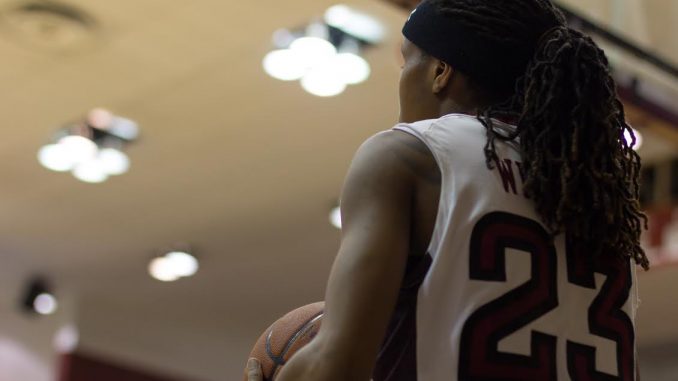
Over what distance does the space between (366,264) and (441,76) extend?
1.05 ft

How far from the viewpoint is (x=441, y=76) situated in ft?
4.89

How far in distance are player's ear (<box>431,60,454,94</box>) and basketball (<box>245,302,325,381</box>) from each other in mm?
310

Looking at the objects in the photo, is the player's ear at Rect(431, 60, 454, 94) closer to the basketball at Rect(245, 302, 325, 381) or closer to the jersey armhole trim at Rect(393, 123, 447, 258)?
the jersey armhole trim at Rect(393, 123, 447, 258)

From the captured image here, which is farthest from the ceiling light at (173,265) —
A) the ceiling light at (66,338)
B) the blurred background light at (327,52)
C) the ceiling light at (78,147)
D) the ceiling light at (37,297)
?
the blurred background light at (327,52)

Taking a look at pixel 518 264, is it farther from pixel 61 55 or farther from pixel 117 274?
pixel 117 274

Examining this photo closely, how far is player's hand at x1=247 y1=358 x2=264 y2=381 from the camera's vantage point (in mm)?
1409

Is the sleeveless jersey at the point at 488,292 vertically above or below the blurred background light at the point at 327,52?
below

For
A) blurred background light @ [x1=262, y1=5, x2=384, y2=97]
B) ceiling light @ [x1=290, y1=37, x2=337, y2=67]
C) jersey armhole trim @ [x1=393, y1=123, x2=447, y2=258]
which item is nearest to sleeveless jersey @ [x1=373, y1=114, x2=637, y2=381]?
jersey armhole trim @ [x1=393, y1=123, x2=447, y2=258]

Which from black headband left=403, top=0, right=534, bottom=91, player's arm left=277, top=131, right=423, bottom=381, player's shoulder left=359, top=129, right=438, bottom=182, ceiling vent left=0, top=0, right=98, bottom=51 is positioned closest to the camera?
player's arm left=277, top=131, right=423, bottom=381

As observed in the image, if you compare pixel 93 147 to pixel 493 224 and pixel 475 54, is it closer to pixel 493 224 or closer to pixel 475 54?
pixel 475 54

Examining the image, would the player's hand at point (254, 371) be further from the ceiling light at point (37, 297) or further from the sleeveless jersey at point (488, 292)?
the ceiling light at point (37, 297)

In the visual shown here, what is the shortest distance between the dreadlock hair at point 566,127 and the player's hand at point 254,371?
0.37 m

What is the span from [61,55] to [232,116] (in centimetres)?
110

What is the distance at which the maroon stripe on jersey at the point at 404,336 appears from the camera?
4.38 ft
